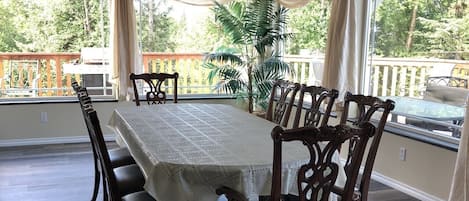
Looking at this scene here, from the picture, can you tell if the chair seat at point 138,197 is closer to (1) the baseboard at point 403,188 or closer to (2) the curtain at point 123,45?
(1) the baseboard at point 403,188

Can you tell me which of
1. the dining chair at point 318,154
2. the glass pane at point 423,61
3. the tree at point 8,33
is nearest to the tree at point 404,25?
the glass pane at point 423,61

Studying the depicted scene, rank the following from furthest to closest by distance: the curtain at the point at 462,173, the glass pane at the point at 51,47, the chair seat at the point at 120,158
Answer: the glass pane at the point at 51,47, the chair seat at the point at 120,158, the curtain at the point at 462,173

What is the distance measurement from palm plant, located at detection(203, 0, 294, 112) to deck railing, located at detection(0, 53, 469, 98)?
1.20 ft

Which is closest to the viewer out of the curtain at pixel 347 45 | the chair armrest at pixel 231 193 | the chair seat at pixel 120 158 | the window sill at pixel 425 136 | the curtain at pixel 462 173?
the chair armrest at pixel 231 193

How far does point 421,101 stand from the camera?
149 inches

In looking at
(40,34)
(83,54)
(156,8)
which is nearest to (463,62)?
(156,8)

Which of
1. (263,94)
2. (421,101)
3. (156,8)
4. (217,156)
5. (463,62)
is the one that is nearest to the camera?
(217,156)

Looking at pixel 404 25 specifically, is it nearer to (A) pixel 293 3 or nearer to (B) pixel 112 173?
A: (A) pixel 293 3

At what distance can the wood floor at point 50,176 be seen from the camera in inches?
136

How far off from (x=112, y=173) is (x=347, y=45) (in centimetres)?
273

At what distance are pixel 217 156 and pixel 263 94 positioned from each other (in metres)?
2.97

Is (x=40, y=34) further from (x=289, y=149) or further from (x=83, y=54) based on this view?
(x=289, y=149)

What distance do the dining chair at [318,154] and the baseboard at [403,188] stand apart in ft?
6.18

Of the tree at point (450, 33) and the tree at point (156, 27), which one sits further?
the tree at point (156, 27)
